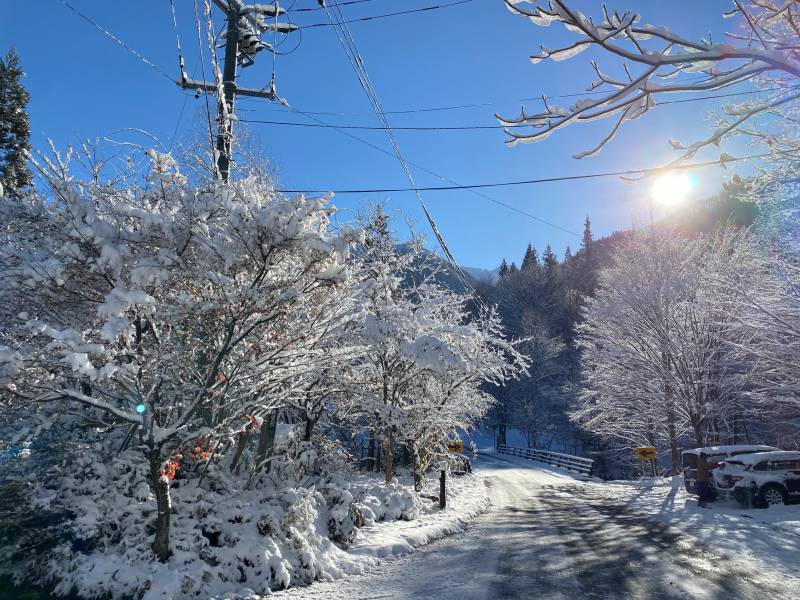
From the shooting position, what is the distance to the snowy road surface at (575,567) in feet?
19.6

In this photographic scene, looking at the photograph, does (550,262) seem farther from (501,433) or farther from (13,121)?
(13,121)

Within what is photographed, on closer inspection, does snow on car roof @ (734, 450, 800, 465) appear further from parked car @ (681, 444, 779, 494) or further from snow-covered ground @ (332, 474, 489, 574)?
snow-covered ground @ (332, 474, 489, 574)

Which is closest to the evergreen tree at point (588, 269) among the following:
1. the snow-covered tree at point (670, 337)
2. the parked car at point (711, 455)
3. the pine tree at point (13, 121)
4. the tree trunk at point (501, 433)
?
the tree trunk at point (501, 433)

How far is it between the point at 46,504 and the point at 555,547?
26.2 ft

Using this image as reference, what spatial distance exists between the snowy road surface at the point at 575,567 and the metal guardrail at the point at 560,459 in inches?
648

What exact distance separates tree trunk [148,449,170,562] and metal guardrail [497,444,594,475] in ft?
81.8

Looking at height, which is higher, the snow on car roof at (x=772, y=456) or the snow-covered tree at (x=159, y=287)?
the snow-covered tree at (x=159, y=287)

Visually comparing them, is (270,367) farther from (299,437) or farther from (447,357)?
(299,437)

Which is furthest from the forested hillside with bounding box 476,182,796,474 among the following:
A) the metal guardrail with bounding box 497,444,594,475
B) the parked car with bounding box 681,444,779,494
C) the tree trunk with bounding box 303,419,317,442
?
the tree trunk with bounding box 303,419,317,442

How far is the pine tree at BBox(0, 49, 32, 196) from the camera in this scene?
2028cm

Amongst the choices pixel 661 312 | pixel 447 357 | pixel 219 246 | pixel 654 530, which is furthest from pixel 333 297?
pixel 661 312

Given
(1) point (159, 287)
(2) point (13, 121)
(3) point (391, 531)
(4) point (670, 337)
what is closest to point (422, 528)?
(3) point (391, 531)

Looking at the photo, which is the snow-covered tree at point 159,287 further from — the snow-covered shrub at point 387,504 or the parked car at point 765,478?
the parked car at point 765,478

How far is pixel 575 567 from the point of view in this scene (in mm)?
6988
